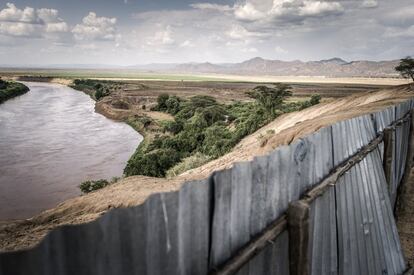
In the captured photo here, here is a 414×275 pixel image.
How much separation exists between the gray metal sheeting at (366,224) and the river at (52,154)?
15.7 meters

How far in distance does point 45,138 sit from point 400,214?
104 ft

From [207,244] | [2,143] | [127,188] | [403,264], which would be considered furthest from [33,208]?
[207,244]

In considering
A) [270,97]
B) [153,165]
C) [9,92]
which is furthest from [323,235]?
[9,92]

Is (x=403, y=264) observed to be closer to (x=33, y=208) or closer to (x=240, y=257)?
(x=240, y=257)

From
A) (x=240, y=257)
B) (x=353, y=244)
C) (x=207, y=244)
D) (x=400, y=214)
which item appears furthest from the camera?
(x=400, y=214)

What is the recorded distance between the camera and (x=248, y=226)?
7.15ft

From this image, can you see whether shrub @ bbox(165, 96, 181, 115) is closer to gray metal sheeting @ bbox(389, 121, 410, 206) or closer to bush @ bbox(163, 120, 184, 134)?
bush @ bbox(163, 120, 184, 134)

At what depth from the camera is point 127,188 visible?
10742mm

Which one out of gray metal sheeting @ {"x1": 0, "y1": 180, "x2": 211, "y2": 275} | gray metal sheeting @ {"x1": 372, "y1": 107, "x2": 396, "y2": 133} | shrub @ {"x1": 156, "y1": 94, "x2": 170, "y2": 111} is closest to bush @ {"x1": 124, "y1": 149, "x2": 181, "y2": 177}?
gray metal sheeting @ {"x1": 372, "y1": 107, "x2": 396, "y2": 133}

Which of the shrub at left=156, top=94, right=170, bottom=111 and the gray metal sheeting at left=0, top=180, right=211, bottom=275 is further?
the shrub at left=156, top=94, right=170, bottom=111

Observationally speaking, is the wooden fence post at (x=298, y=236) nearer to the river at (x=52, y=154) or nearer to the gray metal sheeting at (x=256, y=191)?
the gray metal sheeting at (x=256, y=191)

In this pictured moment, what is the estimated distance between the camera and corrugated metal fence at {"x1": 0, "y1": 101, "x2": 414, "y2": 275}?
53.2 inches

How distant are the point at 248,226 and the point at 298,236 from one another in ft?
1.55

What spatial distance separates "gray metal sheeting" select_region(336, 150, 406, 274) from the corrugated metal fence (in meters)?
0.01
